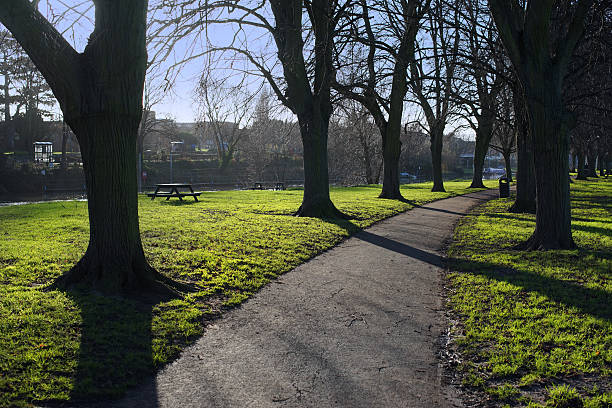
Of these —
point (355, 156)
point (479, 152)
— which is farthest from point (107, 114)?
point (355, 156)

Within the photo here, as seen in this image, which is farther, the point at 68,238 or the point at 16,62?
the point at 68,238

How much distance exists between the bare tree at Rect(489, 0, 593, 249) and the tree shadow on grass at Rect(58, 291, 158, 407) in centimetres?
768

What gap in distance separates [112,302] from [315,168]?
10657 millimetres

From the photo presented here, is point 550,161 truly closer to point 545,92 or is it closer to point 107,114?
point 545,92

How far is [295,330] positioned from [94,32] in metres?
4.35

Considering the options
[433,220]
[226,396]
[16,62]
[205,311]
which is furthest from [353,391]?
[433,220]

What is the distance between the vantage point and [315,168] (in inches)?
622

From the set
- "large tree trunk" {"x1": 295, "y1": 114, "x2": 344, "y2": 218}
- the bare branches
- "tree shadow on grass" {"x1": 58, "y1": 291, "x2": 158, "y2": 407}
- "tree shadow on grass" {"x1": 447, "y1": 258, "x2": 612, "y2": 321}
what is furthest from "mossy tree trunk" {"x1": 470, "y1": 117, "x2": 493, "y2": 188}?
"tree shadow on grass" {"x1": 58, "y1": 291, "x2": 158, "y2": 407}

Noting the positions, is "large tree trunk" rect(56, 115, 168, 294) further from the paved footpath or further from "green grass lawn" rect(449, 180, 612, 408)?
"green grass lawn" rect(449, 180, 612, 408)

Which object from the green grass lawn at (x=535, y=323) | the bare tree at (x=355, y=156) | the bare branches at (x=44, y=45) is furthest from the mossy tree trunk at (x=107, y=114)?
the bare tree at (x=355, y=156)

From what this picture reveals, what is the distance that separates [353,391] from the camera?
375 cm

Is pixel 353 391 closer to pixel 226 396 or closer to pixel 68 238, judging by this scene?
pixel 226 396

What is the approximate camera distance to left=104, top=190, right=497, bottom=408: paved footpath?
12.1 ft

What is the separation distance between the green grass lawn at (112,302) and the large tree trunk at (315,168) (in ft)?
7.44
